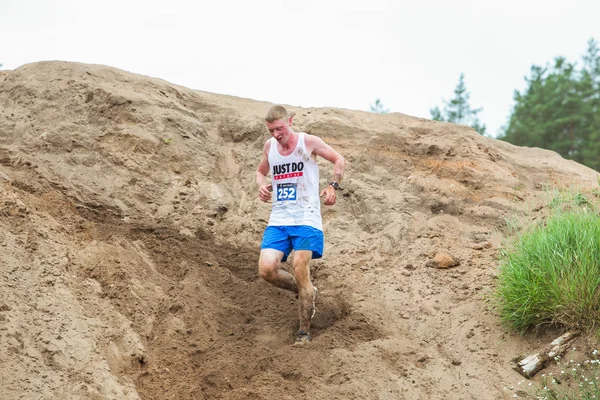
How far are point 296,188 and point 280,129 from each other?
0.51 metres

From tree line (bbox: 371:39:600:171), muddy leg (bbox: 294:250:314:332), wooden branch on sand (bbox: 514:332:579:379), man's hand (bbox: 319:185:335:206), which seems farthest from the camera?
tree line (bbox: 371:39:600:171)

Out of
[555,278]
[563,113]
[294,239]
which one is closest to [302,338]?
[294,239]

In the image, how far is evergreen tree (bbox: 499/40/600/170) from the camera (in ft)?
78.3

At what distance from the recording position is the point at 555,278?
217 inches

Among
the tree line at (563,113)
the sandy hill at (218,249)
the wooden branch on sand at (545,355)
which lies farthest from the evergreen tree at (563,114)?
the wooden branch on sand at (545,355)

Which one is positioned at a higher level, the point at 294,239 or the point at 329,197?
the point at 329,197

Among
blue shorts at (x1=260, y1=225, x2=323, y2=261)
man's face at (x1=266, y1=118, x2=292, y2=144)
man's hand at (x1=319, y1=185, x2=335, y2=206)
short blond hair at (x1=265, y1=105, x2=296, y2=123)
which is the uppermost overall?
short blond hair at (x1=265, y1=105, x2=296, y2=123)

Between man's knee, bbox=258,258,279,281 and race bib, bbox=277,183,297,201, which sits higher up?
race bib, bbox=277,183,297,201

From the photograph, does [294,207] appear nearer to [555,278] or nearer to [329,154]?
[329,154]

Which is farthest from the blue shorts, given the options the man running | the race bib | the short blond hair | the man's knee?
the short blond hair

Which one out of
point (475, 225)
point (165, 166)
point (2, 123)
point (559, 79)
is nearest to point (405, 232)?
point (475, 225)

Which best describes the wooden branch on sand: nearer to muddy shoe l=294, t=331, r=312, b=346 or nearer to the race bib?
muddy shoe l=294, t=331, r=312, b=346

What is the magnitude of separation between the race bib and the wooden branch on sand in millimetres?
2295

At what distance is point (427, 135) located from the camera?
8.91 m
